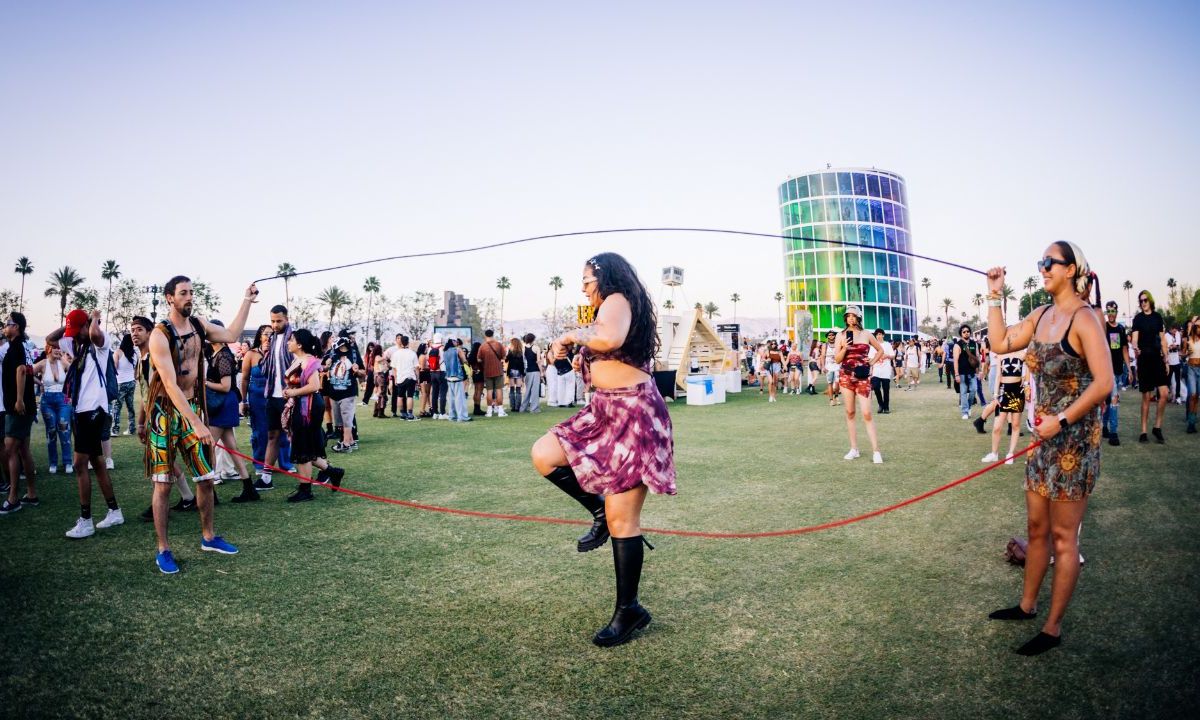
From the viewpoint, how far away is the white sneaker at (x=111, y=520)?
571 centimetres

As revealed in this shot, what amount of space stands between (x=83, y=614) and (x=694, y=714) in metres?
3.61

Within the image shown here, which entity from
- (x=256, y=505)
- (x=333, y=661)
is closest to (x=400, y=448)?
(x=256, y=505)

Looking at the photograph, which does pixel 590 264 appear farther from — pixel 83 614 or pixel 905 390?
pixel 905 390

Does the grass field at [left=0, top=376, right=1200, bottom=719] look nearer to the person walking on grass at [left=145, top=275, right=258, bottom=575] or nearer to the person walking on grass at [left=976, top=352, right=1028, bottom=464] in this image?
the person walking on grass at [left=145, top=275, right=258, bottom=575]

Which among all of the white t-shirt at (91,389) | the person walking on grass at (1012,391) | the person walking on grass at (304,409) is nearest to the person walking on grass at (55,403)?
the white t-shirt at (91,389)

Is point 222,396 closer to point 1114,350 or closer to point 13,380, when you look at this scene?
point 13,380

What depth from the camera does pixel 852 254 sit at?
6606 cm

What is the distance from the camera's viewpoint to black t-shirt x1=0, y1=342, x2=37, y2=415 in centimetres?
631

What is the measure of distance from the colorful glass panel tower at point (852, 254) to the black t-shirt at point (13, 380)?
211 feet

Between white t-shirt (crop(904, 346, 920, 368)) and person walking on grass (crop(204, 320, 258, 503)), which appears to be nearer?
person walking on grass (crop(204, 320, 258, 503))

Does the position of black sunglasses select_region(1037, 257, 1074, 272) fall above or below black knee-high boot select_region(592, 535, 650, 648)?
above

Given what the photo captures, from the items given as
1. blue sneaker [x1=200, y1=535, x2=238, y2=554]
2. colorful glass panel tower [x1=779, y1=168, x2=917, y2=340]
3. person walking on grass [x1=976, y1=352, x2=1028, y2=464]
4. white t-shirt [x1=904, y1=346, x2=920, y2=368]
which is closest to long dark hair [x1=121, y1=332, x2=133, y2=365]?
blue sneaker [x1=200, y1=535, x2=238, y2=554]

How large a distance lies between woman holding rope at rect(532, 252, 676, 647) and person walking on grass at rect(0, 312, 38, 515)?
19.7ft

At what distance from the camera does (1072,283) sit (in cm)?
337
